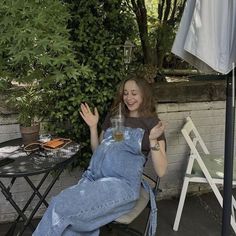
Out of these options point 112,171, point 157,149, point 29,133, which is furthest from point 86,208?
point 29,133

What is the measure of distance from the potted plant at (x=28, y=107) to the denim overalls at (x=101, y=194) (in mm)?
499

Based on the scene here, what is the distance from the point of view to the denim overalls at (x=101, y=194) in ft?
7.54

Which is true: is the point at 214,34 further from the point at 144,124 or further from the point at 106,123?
the point at 106,123

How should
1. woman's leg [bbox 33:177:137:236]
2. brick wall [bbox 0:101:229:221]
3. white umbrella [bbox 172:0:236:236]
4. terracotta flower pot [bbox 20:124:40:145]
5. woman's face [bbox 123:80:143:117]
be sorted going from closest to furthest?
white umbrella [bbox 172:0:236:236] → woman's leg [bbox 33:177:137:236] → terracotta flower pot [bbox 20:124:40:145] → woman's face [bbox 123:80:143:117] → brick wall [bbox 0:101:229:221]

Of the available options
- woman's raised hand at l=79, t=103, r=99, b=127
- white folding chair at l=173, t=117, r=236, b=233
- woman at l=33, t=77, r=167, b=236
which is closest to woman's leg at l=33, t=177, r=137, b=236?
woman at l=33, t=77, r=167, b=236

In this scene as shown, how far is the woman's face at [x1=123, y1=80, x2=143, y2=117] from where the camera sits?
2.90 meters

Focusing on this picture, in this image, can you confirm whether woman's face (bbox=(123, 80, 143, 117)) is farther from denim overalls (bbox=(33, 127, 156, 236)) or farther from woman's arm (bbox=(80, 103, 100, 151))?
woman's arm (bbox=(80, 103, 100, 151))

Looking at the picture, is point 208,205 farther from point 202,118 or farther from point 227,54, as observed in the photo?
point 227,54

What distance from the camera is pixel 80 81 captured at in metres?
3.15

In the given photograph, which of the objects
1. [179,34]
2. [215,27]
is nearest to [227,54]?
[215,27]

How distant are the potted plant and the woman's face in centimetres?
71

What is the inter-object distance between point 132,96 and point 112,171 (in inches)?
24.5

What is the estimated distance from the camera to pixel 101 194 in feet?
7.87

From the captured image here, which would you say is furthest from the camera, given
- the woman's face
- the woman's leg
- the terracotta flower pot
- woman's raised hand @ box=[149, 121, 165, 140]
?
the woman's face
